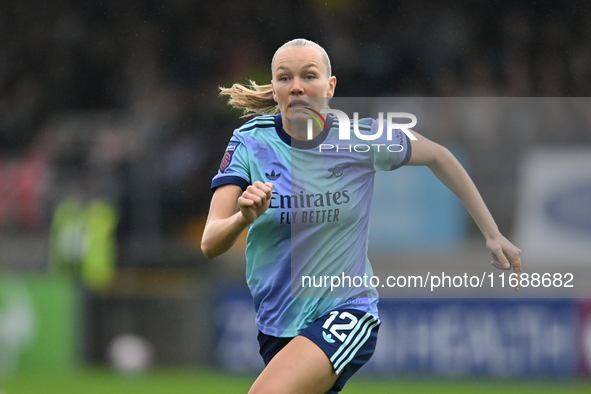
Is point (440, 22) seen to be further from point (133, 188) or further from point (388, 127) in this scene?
point (388, 127)

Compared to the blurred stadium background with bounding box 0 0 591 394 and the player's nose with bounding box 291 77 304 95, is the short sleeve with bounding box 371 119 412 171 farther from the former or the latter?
the blurred stadium background with bounding box 0 0 591 394

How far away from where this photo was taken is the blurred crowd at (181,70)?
11.1m

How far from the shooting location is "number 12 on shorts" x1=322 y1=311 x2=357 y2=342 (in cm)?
359

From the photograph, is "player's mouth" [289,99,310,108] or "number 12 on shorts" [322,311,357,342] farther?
"player's mouth" [289,99,310,108]

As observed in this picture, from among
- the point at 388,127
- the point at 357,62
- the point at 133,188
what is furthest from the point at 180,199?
the point at 388,127

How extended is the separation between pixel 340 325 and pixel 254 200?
0.88 meters

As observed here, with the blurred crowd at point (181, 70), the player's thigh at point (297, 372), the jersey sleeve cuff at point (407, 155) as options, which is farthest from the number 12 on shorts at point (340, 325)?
the blurred crowd at point (181, 70)

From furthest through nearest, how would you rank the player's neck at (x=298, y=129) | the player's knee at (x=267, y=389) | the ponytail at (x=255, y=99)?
the ponytail at (x=255, y=99) → the player's neck at (x=298, y=129) → the player's knee at (x=267, y=389)

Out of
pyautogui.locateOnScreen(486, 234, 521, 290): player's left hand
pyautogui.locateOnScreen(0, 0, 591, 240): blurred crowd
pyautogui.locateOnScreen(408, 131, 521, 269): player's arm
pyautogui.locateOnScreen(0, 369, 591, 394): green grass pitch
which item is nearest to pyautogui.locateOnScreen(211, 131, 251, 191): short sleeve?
pyautogui.locateOnScreen(408, 131, 521, 269): player's arm

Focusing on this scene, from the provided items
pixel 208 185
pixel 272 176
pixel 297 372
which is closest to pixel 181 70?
pixel 208 185

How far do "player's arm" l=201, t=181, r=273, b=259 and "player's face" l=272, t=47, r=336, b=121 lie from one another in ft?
1.50

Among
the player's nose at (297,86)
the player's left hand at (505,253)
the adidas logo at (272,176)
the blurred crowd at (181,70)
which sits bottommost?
the player's left hand at (505,253)

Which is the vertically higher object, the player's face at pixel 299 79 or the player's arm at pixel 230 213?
the player's face at pixel 299 79

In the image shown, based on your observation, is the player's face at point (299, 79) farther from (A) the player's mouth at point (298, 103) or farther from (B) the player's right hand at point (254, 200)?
(B) the player's right hand at point (254, 200)
